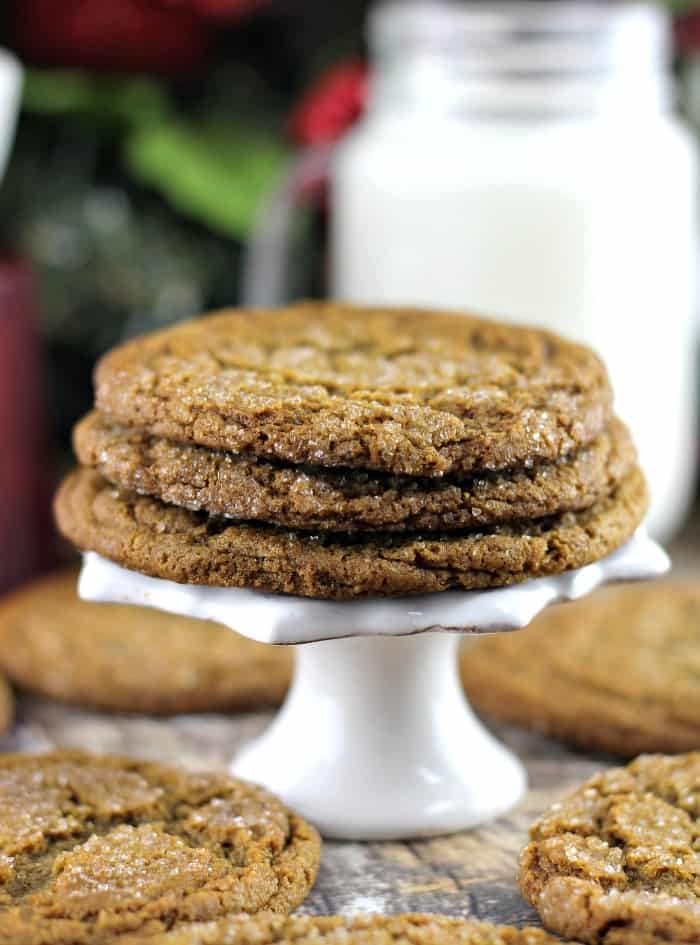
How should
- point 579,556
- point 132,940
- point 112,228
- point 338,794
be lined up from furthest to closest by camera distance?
point 112,228
point 338,794
point 579,556
point 132,940

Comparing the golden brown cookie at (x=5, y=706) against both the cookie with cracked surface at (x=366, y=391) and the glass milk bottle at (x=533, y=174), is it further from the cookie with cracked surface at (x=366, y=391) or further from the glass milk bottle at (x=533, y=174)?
the glass milk bottle at (x=533, y=174)

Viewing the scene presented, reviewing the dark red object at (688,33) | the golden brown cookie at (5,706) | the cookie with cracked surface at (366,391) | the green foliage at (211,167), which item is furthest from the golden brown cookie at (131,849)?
the dark red object at (688,33)

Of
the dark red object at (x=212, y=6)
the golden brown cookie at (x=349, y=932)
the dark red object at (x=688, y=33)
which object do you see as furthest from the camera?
the dark red object at (x=688, y=33)

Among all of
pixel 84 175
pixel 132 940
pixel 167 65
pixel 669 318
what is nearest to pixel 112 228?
pixel 84 175

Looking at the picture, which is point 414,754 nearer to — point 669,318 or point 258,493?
point 258,493

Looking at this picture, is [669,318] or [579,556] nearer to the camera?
[579,556]

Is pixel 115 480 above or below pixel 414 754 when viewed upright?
above

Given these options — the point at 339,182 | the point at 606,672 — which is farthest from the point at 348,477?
the point at 339,182
